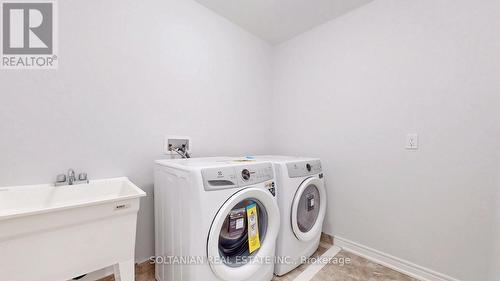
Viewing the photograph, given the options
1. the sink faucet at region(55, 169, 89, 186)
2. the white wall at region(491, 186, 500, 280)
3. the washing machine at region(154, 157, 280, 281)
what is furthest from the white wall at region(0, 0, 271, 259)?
the white wall at region(491, 186, 500, 280)

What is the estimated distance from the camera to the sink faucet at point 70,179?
41.6 inches

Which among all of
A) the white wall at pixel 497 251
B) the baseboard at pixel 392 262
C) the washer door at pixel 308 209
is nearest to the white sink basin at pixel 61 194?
the washer door at pixel 308 209

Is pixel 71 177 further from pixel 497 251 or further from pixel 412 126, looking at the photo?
pixel 497 251

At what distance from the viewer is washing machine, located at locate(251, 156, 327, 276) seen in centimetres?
131

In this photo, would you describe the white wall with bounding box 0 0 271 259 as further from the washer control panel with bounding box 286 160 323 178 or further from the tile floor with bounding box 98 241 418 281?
the washer control panel with bounding box 286 160 323 178

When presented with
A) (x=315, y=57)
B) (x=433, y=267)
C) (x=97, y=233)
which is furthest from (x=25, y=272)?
(x=315, y=57)

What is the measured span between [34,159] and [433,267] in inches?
99.5

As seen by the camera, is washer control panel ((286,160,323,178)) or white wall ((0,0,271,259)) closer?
white wall ((0,0,271,259))

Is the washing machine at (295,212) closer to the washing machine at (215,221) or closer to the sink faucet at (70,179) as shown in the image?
the washing machine at (215,221)

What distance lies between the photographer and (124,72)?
4.25 feet

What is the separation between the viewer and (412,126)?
1.38 meters

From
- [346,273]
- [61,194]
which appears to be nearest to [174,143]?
[61,194]

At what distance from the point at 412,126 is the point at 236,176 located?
1319mm

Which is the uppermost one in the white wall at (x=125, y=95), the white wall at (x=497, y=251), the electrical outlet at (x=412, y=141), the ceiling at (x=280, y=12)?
the ceiling at (x=280, y=12)
